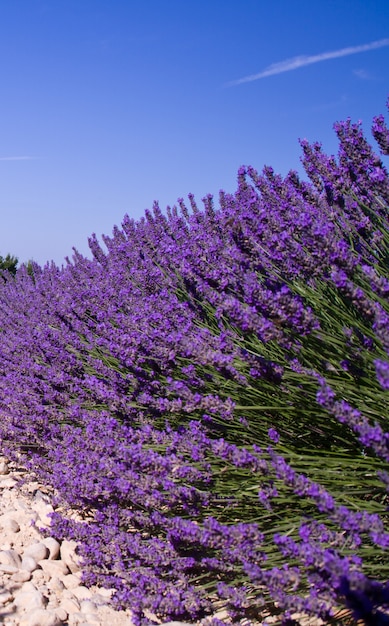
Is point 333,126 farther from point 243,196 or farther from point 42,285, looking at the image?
point 42,285

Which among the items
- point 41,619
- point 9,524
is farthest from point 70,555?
point 41,619

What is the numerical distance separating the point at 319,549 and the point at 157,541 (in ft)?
2.87

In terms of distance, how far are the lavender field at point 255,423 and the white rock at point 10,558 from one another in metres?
0.22

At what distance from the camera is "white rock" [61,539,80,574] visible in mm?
2703

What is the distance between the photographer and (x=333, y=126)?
8.37ft

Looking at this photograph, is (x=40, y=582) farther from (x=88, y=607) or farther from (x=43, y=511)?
(x=43, y=511)

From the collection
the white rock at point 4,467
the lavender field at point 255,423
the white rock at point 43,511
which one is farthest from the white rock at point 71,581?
the white rock at point 4,467

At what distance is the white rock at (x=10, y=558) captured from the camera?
103 inches

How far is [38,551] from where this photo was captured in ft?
8.87

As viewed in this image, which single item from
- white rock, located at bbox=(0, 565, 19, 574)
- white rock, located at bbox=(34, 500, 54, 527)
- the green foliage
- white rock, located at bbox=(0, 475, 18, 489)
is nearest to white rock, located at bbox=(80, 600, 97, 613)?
white rock, located at bbox=(0, 565, 19, 574)

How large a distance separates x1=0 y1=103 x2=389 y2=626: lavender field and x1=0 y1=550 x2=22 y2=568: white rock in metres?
0.22

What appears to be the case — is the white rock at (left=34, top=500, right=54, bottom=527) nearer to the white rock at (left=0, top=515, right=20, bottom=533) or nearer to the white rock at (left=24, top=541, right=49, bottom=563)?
the white rock at (left=0, top=515, right=20, bottom=533)

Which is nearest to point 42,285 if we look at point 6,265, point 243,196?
point 243,196

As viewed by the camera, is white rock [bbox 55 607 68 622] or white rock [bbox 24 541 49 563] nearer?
white rock [bbox 55 607 68 622]
